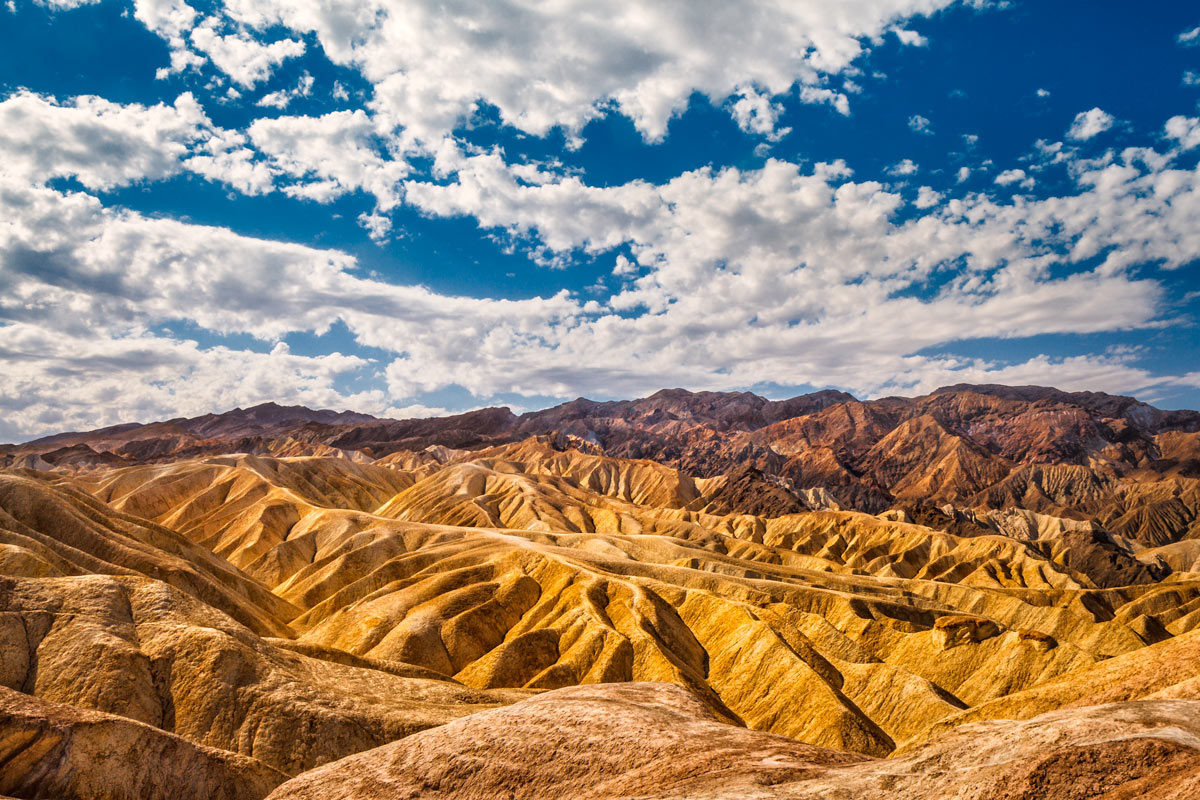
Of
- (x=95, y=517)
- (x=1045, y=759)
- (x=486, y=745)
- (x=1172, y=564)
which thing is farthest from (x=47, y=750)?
(x=1172, y=564)

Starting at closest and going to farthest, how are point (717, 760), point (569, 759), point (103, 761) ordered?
point (717, 760), point (569, 759), point (103, 761)

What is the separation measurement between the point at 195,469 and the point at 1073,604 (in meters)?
195

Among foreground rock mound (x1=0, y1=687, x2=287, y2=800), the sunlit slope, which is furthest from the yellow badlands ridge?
the sunlit slope

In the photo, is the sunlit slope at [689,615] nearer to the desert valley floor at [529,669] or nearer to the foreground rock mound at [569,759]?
the desert valley floor at [529,669]

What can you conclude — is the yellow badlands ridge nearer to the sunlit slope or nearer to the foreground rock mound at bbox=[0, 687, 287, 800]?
the foreground rock mound at bbox=[0, 687, 287, 800]

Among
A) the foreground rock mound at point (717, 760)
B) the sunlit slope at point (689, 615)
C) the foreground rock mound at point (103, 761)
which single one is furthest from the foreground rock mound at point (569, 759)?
the sunlit slope at point (689, 615)

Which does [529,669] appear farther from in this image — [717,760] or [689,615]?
[717,760]

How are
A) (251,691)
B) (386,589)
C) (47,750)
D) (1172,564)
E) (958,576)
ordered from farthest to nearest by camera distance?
(1172,564), (958,576), (386,589), (251,691), (47,750)

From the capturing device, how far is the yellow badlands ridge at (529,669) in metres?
19.0

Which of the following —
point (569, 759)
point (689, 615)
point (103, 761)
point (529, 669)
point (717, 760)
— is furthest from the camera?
point (689, 615)

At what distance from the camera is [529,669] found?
228 ft

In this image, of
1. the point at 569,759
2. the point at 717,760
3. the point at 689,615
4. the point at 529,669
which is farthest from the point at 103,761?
the point at 689,615

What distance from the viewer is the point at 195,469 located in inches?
6860

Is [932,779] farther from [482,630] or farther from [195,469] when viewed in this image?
[195,469]
